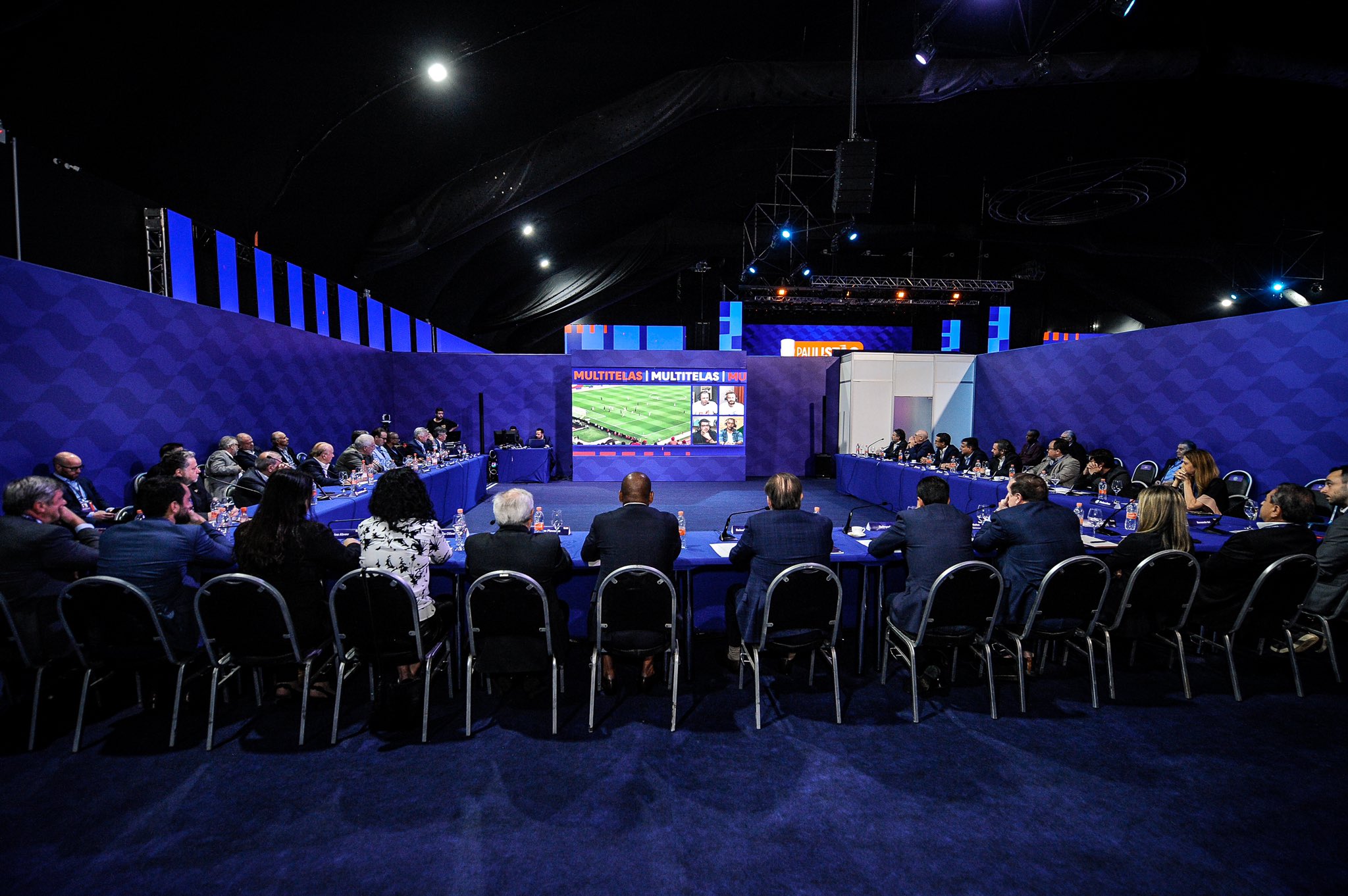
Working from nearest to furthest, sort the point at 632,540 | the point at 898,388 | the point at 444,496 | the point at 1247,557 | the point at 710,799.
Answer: the point at 710,799, the point at 632,540, the point at 1247,557, the point at 444,496, the point at 898,388

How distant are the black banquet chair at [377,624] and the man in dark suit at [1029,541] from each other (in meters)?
A: 2.85

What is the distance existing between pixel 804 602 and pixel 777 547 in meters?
0.29

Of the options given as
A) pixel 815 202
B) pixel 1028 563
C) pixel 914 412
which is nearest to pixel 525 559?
pixel 1028 563

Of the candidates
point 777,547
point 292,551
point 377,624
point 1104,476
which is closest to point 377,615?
point 377,624

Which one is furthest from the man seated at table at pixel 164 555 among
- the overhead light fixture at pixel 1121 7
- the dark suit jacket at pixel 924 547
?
the overhead light fixture at pixel 1121 7

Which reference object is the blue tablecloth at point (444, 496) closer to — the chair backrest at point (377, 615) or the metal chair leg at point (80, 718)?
the metal chair leg at point (80, 718)

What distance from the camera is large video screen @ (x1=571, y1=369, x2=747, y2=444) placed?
12023 millimetres

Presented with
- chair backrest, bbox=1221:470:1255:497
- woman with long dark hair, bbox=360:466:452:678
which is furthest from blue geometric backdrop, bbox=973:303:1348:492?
woman with long dark hair, bbox=360:466:452:678

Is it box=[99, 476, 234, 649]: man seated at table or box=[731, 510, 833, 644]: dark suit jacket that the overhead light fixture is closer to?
box=[731, 510, 833, 644]: dark suit jacket

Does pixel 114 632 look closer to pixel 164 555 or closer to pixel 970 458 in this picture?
pixel 164 555

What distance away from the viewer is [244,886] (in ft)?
5.97

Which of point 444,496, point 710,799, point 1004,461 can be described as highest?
point 1004,461

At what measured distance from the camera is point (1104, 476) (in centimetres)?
609

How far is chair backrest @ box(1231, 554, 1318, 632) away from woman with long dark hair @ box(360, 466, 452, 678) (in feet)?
13.6
